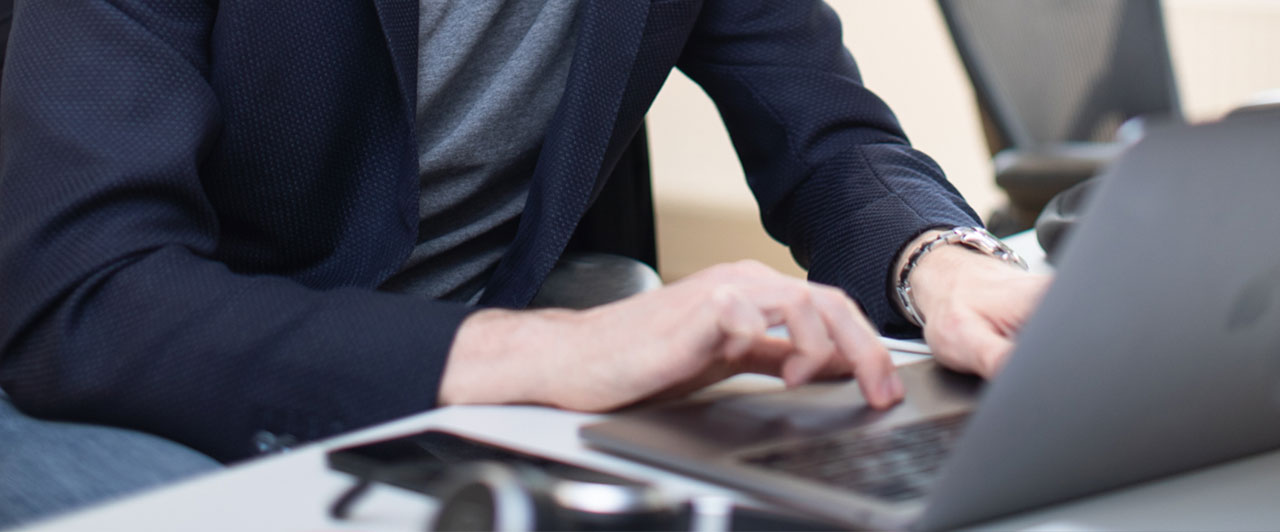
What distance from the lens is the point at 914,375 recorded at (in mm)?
610

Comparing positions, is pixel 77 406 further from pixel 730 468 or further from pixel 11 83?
pixel 730 468

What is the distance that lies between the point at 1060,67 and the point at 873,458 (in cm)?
142

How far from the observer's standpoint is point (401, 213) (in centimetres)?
86

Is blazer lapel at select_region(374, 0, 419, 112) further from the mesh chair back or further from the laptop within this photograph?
the mesh chair back

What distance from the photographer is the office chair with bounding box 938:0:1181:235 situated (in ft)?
5.38

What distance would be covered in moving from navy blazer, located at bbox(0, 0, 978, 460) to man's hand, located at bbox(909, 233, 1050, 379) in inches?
2.9

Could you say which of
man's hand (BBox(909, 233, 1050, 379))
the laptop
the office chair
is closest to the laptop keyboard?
the laptop

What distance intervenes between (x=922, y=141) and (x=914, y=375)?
8.29ft

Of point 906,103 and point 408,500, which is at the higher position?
point 408,500

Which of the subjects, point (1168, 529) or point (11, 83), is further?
point (11, 83)

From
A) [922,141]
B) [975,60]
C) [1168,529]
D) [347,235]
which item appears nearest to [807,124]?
[347,235]

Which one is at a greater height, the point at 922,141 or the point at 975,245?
the point at 975,245

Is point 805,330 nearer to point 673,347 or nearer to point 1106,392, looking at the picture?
point 673,347

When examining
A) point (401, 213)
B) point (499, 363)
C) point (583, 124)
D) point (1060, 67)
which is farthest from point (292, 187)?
point (1060, 67)
